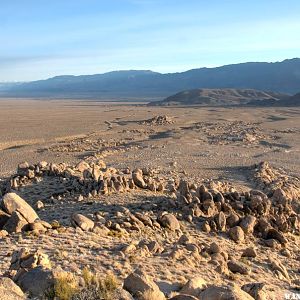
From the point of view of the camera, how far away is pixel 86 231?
10109 mm

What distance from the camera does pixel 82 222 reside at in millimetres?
10281

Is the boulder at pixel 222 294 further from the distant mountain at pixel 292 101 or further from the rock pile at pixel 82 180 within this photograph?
the distant mountain at pixel 292 101

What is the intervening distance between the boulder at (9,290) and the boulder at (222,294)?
7.40ft

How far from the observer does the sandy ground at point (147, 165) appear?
27.9 ft

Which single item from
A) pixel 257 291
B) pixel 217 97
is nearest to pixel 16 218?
pixel 257 291

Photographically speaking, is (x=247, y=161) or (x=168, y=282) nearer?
(x=168, y=282)

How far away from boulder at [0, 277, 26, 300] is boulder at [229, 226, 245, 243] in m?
6.27

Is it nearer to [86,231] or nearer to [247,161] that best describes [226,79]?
[247,161]

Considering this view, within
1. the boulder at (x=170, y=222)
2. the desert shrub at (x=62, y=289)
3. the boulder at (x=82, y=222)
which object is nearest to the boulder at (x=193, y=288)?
the desert shrub at (x=62, y=289)

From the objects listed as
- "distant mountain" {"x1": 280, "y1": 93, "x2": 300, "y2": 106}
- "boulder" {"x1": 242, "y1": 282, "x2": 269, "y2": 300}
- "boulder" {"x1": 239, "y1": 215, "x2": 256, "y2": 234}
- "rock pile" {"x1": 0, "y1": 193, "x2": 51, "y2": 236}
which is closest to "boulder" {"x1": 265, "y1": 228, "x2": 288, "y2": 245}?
"boulder" {"x1": 239, "y1": 215, "x2": 256, "y2": 234}

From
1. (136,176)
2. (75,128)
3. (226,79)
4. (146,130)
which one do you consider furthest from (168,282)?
(226,79)

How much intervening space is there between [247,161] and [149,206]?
46.8 feet

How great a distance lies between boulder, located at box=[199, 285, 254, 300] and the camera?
636cm

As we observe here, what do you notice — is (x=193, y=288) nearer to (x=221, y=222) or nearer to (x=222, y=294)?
(x=222, y=294)
